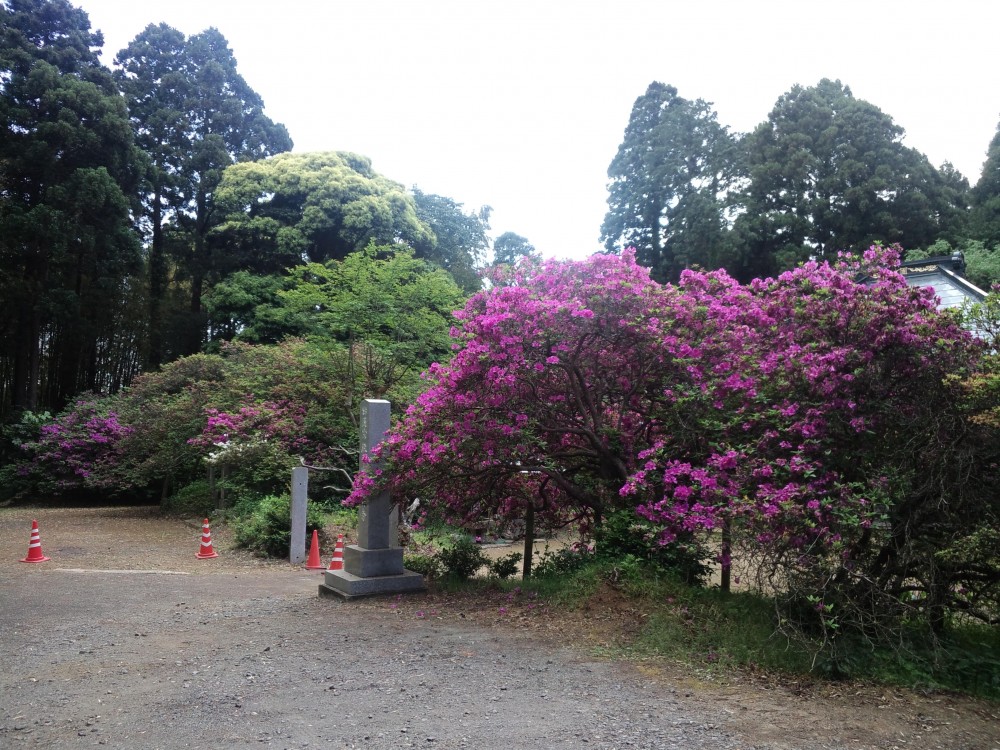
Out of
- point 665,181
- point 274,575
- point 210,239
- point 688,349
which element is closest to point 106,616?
point 274,575

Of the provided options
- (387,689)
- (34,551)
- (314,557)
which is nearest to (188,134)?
(34,551)

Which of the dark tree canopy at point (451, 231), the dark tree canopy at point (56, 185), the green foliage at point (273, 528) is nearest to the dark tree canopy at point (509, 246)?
the dark tree canopy at point (451, 231)

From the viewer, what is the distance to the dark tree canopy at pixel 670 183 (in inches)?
992

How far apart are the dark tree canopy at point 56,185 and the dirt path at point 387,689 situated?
A: 17.0m

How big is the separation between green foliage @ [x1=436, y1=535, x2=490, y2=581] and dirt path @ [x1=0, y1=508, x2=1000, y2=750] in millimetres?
800

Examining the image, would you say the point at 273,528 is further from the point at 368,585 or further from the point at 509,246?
the point at 509,246

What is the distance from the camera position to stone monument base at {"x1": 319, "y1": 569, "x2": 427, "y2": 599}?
7508mm

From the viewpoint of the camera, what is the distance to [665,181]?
27625 millimetres

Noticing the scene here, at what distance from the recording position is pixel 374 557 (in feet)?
25.4

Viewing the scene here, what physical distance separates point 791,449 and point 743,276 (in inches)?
831

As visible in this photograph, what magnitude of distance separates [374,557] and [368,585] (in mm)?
326

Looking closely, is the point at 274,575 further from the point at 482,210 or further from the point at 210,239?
the point at 482,210

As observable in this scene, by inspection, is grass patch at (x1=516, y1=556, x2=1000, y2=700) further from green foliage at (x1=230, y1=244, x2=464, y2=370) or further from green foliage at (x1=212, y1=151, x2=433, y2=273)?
green foliage at (x1=212, y1=151, x2=433, y2=273)

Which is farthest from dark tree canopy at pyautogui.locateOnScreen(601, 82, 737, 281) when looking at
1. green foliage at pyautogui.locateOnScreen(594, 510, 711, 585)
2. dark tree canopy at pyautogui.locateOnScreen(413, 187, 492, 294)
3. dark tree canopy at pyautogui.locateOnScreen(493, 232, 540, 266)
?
green foliage at pyautogui.locateOnScreen(594, 510, 711, 585)
